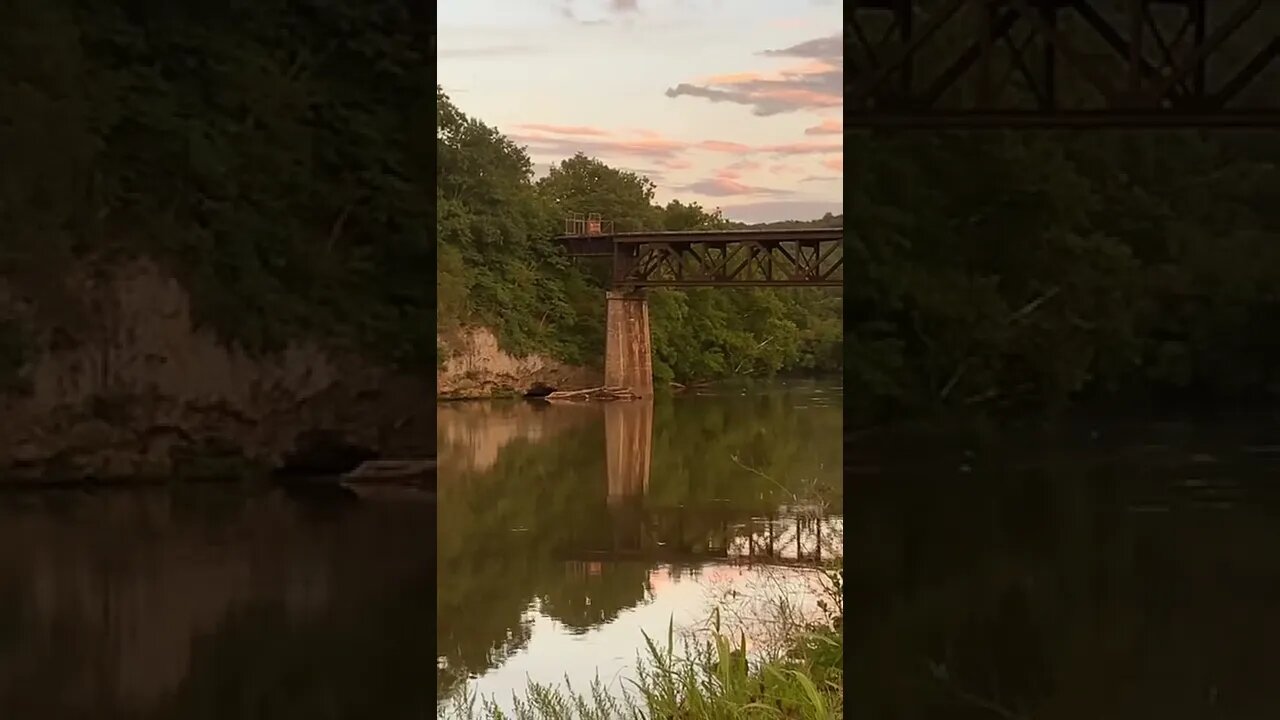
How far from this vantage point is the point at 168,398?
1703 millimetres

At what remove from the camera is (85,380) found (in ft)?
5.52

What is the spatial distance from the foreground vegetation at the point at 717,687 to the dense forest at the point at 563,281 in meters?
0.52

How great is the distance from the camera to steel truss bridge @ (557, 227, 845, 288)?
192 centimetres

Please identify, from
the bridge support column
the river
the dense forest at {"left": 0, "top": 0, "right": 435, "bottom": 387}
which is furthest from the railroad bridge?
the dense forest at {"left": 0, "top": 0, "right": 435, "bottom": 387}

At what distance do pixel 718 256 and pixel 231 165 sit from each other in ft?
3.15

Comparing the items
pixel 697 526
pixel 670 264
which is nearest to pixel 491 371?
pixel 670 264
